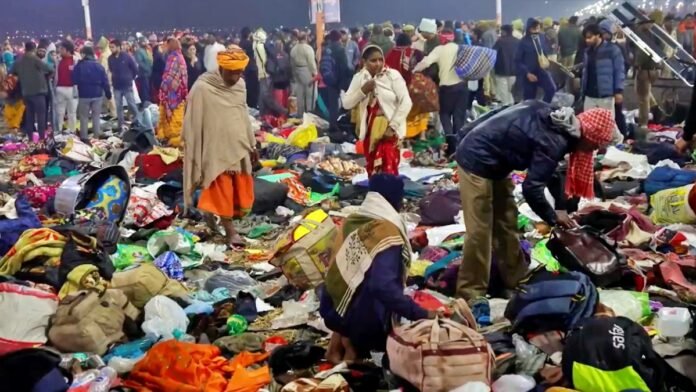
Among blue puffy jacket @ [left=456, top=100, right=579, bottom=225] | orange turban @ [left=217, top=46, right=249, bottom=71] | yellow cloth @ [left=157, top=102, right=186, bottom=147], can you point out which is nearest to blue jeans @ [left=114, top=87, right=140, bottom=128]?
yellow cloth @ [left=157, top=102, right=186, bottom=147]

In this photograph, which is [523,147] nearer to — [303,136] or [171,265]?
[171,265]

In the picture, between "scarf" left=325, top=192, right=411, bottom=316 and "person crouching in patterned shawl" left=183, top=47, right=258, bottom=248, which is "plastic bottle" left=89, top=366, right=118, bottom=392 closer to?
"scarf" left=325, top=192, right=411, bottom=316

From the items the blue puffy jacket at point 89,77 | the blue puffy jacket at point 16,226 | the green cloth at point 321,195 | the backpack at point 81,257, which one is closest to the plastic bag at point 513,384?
the backpack at point 81,257

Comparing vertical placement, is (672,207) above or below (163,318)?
above

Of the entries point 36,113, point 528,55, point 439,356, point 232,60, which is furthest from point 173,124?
point 439,356

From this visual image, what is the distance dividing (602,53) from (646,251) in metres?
4.44

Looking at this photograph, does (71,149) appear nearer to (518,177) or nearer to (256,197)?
(256,197)

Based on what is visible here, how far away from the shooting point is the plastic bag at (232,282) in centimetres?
568

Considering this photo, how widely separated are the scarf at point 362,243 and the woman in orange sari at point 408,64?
6.62 meters

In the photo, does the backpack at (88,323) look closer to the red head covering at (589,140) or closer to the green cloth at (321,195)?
the red head covering at (589,140)

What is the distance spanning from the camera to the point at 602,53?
9906mm

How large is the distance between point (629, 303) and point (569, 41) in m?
10.2

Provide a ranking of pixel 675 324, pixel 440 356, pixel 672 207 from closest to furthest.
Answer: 1. pixel 440 356
2. pixel 675 324
3. pixel 672 207

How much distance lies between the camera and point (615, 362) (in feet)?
11.9
